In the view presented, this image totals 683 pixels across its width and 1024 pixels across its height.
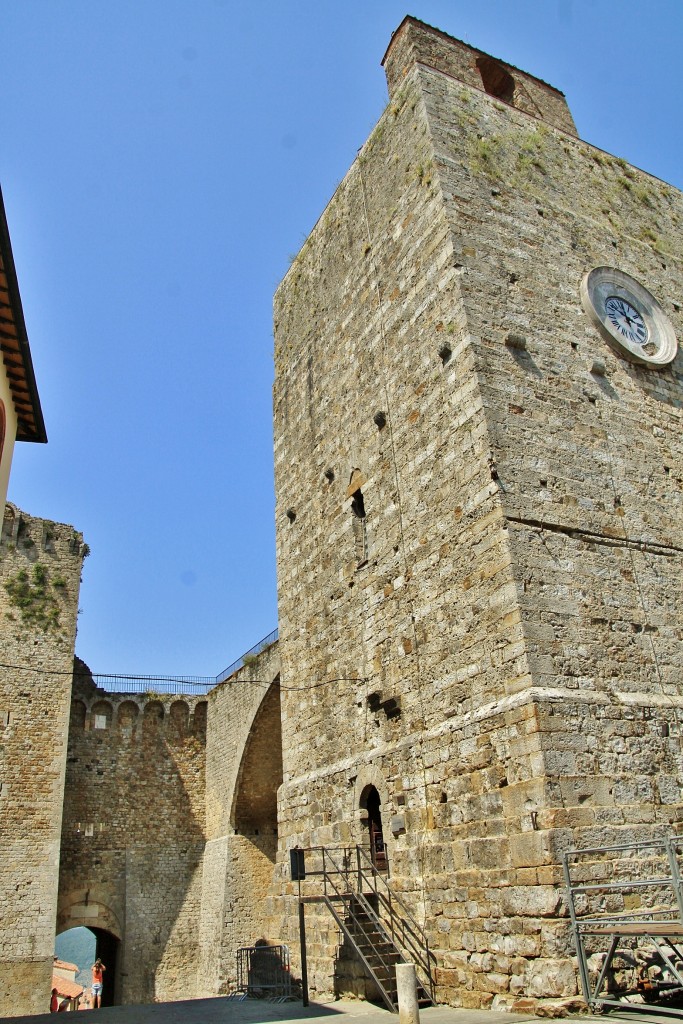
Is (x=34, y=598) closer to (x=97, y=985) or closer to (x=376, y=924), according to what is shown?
(x=97, y=985)

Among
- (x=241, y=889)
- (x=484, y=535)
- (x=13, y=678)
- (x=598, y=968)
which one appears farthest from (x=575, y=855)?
(x=13, y=678)

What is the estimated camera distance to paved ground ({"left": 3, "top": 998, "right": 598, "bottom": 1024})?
6.12 m

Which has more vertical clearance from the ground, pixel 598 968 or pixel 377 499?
pixel 377 499

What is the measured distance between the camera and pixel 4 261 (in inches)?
312

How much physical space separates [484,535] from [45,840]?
48.6 feet

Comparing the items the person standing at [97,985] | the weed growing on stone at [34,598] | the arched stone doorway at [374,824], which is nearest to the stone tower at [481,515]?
the arched stone doorway at [374,824]

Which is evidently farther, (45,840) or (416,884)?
(45,840)

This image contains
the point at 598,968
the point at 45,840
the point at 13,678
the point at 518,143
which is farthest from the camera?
the point at 13,678

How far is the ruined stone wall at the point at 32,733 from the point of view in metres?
16.7

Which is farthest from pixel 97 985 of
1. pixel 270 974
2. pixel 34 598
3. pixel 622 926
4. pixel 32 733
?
pixel 622 926

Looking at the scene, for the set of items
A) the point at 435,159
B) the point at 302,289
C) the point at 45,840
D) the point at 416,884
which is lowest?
the point at 416,884

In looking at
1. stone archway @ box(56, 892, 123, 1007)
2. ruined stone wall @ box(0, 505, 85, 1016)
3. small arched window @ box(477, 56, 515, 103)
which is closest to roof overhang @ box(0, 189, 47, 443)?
small arched window @ box(477, 56, 515, 103)

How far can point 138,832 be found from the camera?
20250mm

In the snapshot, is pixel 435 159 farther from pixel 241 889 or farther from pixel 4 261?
pixel 241 889
